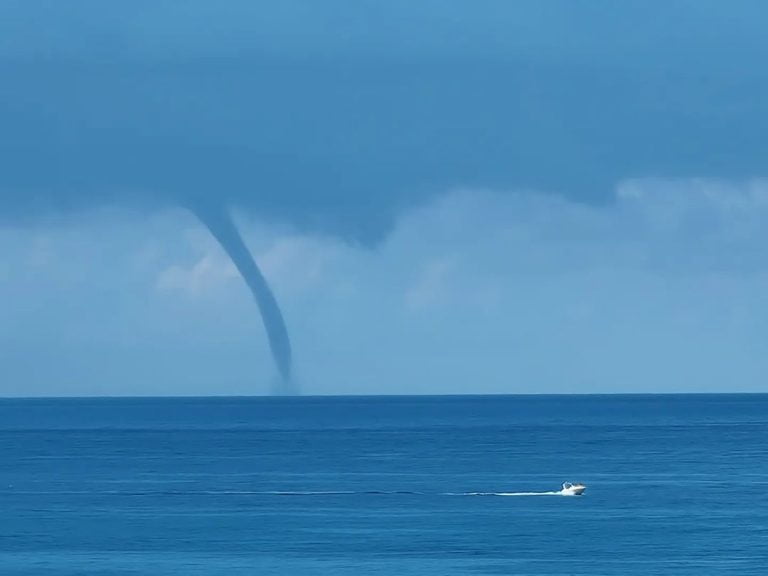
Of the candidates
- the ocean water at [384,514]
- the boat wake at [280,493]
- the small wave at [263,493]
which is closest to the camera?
the ocean water at [384,514]

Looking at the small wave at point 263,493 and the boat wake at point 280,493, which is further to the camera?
the small wave at point 263,493

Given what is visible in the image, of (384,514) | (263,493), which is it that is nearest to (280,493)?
(263,493)

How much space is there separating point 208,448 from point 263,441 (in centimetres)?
1936

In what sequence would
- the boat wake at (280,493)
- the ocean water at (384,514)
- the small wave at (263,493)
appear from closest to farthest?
the ocean water at (384,514) → the boat wake at (280,493) → the small wave at (263,493)

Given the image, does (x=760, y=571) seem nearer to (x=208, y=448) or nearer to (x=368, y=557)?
(x=368, y=557)

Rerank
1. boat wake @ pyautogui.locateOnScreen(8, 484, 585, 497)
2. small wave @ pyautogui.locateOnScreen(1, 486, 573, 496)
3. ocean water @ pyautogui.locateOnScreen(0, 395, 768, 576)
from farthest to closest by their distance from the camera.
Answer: small wave @ pyautogui.locateOnScreen(1, 486, 573, 496) < boat wake @ pyautogui.locateOnScreen(8, 484, 585, 497) < ocean water @ pyautogui.locateOnScreen(0, 395, 768, 576)

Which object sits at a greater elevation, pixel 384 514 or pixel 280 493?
pixel 280 493

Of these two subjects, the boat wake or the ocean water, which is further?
the boat wake

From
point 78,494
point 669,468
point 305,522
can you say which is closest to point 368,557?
point 305,522

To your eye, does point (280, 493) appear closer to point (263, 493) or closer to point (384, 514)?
point (263, 493)

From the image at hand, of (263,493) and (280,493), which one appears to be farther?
(263,493)

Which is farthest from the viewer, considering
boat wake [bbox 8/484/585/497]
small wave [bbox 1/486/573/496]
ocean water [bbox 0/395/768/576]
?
small wave [bbox 1/486/573/496]

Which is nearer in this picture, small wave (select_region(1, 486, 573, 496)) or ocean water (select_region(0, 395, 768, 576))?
ocean water (select_region(0, 395, 768, 576))

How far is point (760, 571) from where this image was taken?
69000 mm
